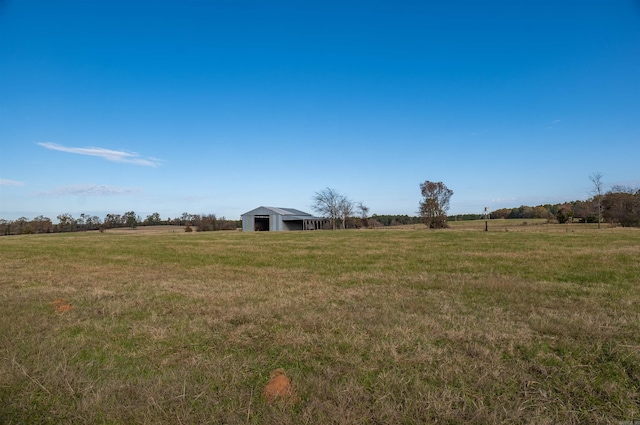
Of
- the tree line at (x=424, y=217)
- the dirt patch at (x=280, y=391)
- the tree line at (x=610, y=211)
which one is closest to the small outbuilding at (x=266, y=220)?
the tree line at (x=424, y=217)

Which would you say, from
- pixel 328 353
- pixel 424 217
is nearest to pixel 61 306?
pixel 328 353

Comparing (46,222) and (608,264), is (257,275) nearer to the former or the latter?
(608,264)

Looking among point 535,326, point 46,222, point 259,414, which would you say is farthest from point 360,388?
point 46,222

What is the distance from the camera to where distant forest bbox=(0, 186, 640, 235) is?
2097 inches

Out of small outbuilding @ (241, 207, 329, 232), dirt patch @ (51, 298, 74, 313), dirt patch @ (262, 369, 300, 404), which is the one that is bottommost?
dirt patch @ (262, 369, 300, 404)

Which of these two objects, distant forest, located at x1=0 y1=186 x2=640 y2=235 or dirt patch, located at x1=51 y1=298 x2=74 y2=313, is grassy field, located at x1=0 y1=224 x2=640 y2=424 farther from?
distant forest, located at x1=0 y1=186 x2=640 y2=235

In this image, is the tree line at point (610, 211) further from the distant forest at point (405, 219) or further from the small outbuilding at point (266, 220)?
the small outbuilding at point (266, 220)

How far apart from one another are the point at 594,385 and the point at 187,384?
4.06 metres

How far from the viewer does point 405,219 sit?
10069cm

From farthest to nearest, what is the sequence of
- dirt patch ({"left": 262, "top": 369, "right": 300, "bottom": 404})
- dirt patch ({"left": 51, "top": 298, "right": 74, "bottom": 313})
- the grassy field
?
1. dirt patch ({"left": 51, "top": 298, "right": 74, "bottom": 313})
2. dirt patch ({"left": 262, "top": 369, "right": 300, "bottom": 404})
3. the grassy field

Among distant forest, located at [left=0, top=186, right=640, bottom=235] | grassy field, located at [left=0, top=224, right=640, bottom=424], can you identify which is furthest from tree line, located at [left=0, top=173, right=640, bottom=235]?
grassy field, located at [left=0, top=224, right=640, bottom=424]

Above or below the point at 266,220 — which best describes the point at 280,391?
below

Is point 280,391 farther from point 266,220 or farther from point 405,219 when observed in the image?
point 405,219

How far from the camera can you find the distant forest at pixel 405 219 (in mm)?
53266
